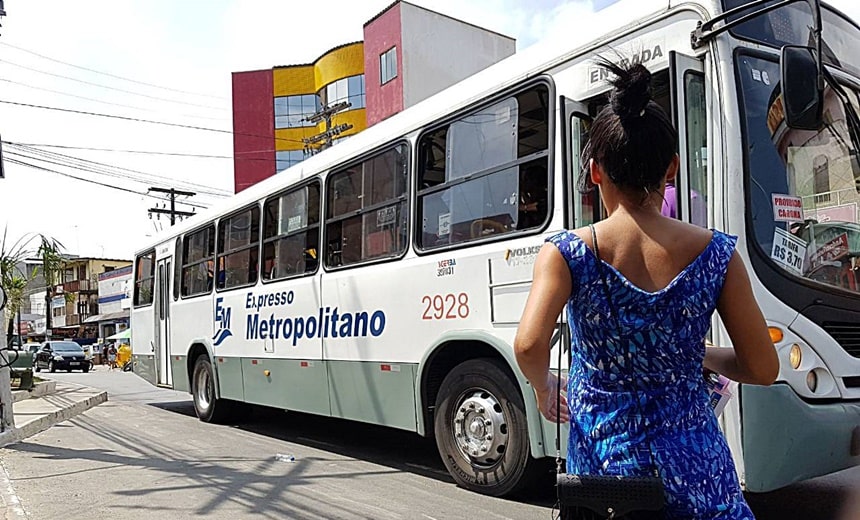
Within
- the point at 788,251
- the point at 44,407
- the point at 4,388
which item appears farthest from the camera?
the point at 44,407

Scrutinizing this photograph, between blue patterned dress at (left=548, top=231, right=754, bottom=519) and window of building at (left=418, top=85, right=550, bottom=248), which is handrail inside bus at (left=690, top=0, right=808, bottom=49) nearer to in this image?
window of building at (left=418, top=85, right=550, bottom=248)

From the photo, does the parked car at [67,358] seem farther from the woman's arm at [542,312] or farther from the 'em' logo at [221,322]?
the woman's arm at [542,312]

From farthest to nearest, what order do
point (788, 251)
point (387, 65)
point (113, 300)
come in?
point (113, 300) < point (387, 65) < point (788, 251)

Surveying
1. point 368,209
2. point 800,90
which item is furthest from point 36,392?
point 800,90

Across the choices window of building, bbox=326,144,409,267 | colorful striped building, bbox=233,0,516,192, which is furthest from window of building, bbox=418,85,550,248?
colorful striped building, bbox=233,0,516,192

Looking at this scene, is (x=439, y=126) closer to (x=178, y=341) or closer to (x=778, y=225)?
(x=778, y=225)

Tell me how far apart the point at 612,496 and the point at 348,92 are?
38.1m

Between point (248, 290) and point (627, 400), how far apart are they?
819 cm

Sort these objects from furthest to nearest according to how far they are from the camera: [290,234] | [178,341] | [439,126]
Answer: [178,341] → [290,234] → [439,126]

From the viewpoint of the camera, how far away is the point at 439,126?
6.38 meters

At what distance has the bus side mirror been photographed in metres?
3.74

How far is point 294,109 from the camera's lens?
4425cm

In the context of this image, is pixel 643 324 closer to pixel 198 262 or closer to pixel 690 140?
pixel 690 140

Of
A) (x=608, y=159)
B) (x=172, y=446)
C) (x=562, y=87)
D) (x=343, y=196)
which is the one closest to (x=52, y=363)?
(x=172, y=446)
